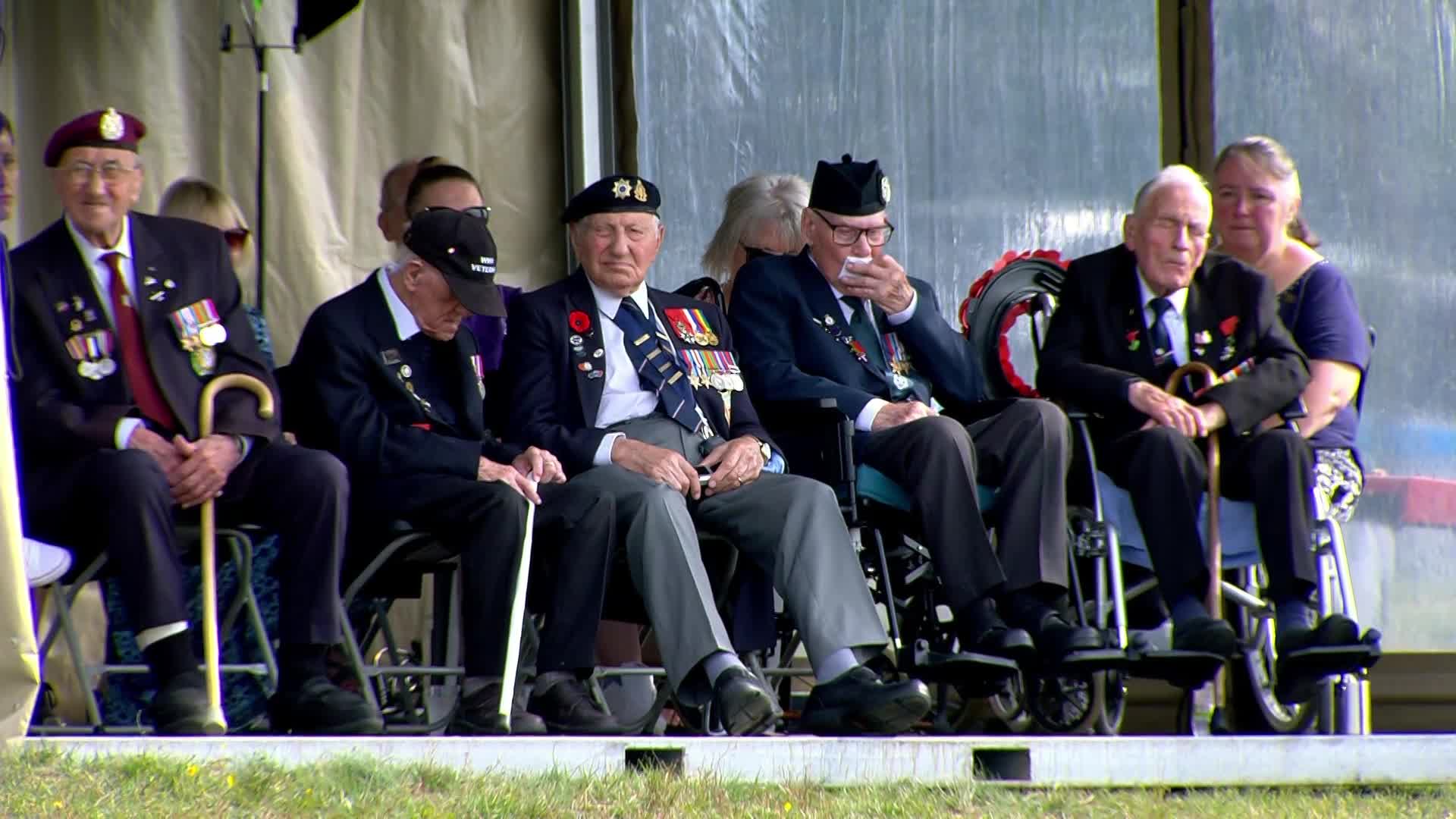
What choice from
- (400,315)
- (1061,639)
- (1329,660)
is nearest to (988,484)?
(1061,639)

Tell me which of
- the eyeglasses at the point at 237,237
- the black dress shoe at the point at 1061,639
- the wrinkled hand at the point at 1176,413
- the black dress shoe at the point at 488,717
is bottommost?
the black dress shoe at the point at 488,717

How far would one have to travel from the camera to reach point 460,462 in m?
4.62


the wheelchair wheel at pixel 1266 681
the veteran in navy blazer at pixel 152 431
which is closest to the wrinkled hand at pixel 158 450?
the veteran in navy blazer at pixel 152 431

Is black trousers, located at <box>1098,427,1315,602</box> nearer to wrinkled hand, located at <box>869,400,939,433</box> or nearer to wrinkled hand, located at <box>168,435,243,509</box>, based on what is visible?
wrinkled hand, located at <box>869,400,939,433</box>

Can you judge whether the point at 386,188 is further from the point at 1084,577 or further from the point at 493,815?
the point at 493,815

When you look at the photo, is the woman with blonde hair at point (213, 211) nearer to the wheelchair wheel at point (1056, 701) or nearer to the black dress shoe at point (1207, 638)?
the wheelchair wheel at point (1056, 701)

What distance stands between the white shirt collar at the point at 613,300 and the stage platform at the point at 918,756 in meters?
1.42

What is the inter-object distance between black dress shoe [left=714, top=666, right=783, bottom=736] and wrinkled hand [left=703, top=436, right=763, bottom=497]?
0.62 metres

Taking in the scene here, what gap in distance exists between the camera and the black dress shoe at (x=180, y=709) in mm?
3996

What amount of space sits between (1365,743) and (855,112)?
3.08 m

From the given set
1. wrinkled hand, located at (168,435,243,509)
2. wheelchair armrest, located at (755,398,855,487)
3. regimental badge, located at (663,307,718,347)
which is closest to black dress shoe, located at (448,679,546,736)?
wrinkled hand, located at (168,435,243,509)

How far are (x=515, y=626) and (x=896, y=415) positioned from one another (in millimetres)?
1214

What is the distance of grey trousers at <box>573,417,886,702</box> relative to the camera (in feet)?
14.4

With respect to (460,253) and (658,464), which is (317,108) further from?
(658,464)
